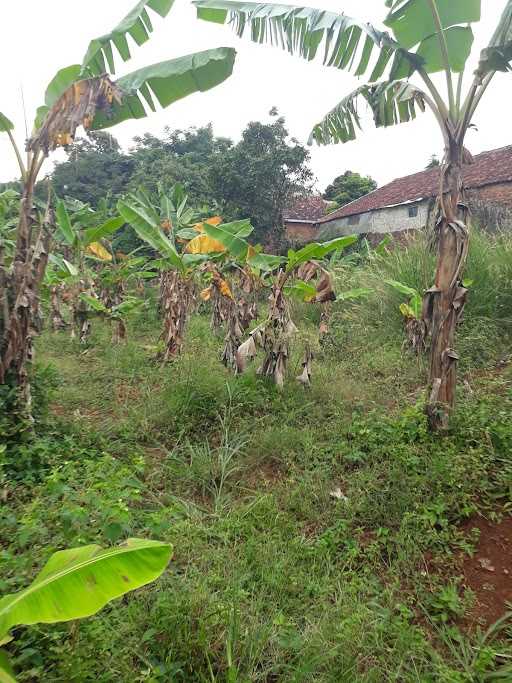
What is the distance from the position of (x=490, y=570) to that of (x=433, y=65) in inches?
161

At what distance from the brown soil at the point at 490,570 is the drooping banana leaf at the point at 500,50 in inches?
126

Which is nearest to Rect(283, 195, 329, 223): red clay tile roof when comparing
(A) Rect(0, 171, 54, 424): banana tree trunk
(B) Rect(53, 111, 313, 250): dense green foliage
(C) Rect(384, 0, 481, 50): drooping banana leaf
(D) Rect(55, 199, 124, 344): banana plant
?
(B) Rect(53, 111, 313, 250): dense green foliage

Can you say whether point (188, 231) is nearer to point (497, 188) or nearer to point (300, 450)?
point (300, 450)

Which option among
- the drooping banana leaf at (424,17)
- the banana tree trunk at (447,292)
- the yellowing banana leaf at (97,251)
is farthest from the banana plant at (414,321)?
the yellowing banana leaf at (97,251)

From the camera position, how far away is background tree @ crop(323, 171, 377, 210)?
2338cm

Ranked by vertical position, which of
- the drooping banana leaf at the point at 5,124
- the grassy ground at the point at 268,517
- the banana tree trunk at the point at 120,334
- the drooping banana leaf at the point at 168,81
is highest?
the drooping banana leaf at the point at 168,81

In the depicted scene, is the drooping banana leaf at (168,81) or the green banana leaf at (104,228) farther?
the green banana leaf at (104,228)

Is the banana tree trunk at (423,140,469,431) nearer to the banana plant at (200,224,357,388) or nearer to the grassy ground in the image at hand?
the grassy ground

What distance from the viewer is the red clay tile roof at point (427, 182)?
12.8m

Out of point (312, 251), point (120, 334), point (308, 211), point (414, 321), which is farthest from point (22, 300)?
point (308, 211)

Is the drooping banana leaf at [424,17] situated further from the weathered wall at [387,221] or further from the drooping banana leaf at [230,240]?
the weathered wall at [387,221]

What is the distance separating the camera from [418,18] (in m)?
3.48

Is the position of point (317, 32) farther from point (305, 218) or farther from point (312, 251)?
point (305, 218)

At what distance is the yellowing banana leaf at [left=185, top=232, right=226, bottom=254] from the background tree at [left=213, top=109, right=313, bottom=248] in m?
8.23
